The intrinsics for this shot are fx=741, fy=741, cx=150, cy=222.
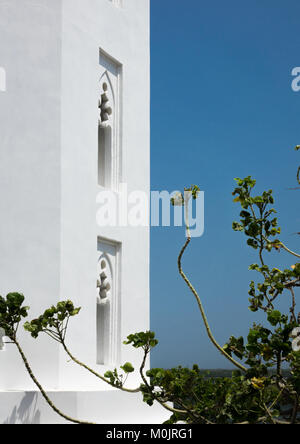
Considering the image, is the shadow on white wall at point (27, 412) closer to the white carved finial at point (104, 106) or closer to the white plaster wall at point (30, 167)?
the white plaster wall at point (30, 167)

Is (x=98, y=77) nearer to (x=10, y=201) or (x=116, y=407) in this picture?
(x=10, y=201)

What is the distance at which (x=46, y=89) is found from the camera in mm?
7805

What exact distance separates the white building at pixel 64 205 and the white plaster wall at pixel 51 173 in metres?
0.01

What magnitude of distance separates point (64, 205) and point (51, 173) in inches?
14.1

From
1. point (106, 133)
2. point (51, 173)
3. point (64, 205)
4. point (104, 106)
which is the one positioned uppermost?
point (104, 106)

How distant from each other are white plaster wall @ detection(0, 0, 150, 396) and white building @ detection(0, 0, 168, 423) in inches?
0.4

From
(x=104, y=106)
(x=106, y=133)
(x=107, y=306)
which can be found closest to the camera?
(x=107, y=306)

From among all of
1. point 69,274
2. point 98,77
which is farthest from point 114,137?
point 69,274

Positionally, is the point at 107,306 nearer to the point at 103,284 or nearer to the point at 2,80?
the point at 103,284

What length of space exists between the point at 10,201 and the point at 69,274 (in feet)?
3.16

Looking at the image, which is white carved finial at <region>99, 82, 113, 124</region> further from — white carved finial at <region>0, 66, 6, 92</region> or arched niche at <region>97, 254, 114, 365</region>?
arched niche at <region>97, 254, 114, 365</region>

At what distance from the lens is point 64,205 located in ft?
25.0

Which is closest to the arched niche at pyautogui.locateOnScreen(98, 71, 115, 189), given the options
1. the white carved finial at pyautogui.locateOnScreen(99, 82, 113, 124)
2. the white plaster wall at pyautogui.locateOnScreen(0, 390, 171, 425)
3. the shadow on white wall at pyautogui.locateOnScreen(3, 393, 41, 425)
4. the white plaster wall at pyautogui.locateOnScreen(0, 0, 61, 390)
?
the white carved finial at pyautogui.locateOnScreen(99, 82, 113, 124)

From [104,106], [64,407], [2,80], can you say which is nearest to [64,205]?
[2,80]
